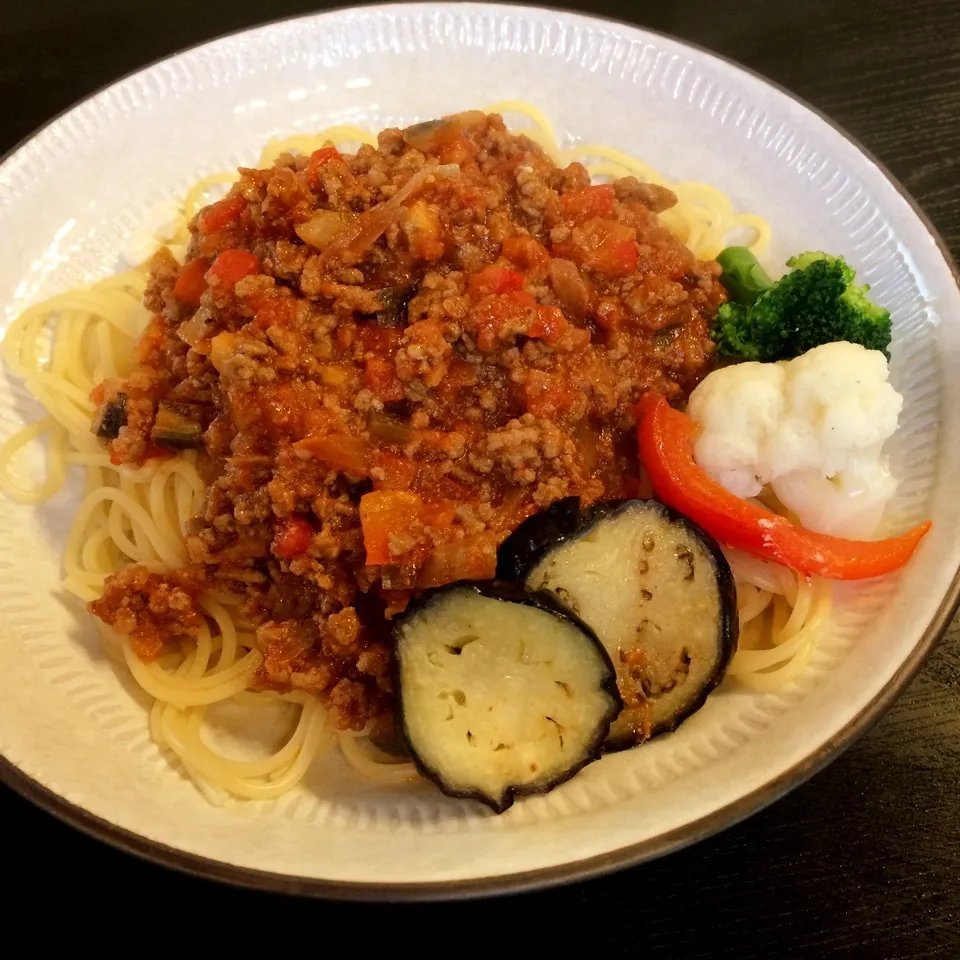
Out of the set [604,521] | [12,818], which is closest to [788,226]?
[604,521]

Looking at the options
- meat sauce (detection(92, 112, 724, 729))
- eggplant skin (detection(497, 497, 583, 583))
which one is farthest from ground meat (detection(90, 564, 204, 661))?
eggplant skin (detection(497, 497, 583, 583))

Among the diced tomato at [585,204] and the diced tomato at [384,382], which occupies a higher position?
the diced tomato at [585,204]

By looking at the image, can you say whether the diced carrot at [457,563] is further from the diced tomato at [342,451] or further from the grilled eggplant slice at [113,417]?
the grilled eggplant slice at [113,417]

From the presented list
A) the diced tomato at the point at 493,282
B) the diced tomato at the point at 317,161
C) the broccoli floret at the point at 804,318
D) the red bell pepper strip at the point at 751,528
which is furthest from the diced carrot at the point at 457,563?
the diced tomato at the point at 317,161

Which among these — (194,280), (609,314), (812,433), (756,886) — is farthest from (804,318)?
(194,280)

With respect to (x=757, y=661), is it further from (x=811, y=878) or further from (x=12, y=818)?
(x=12, y=818)

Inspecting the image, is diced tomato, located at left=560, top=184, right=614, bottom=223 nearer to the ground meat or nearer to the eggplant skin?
the eggplant skin
